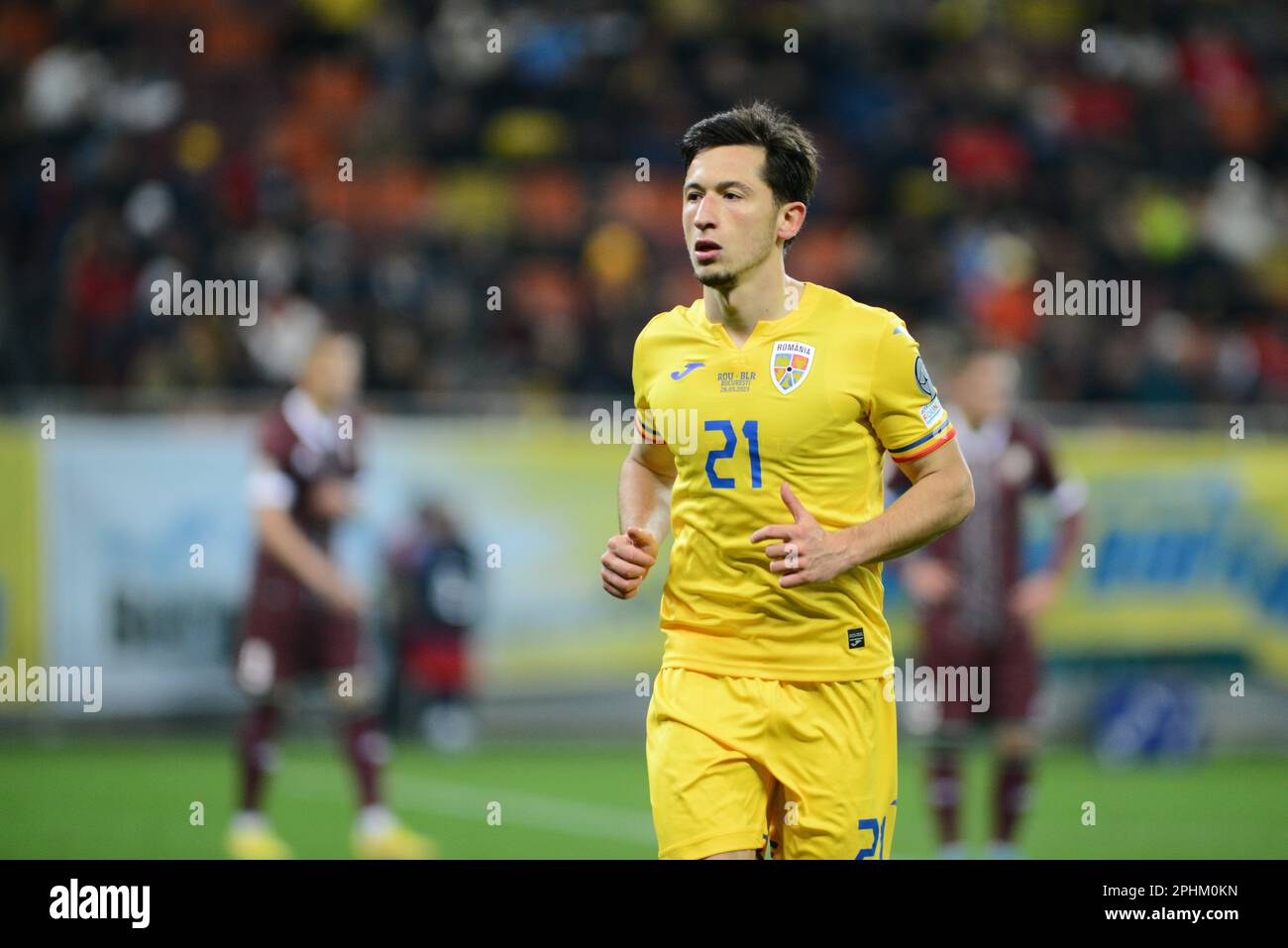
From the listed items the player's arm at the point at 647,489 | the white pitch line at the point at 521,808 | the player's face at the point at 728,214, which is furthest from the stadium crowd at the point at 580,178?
the player's face at the point at 728,214

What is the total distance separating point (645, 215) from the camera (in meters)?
15.9

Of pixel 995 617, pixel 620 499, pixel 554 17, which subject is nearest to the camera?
pixel 620 499

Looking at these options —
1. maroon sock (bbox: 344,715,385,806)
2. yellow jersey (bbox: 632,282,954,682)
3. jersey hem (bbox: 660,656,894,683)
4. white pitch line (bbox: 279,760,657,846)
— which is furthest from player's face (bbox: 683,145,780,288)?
white pitch line (bbox: 279,760,657,846)

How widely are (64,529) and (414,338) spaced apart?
321 cm

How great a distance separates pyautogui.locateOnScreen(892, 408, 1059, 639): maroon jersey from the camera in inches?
365

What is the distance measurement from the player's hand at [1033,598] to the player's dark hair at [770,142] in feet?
14.4

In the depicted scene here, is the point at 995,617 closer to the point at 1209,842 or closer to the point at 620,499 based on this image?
the point at 1209,842

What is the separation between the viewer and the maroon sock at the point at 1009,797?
883 cm

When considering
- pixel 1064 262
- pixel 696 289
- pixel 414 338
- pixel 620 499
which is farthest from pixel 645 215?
pixel 620 499

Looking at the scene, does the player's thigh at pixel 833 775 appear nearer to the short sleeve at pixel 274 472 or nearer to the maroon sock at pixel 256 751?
the maroon sock at pixel 256 751
